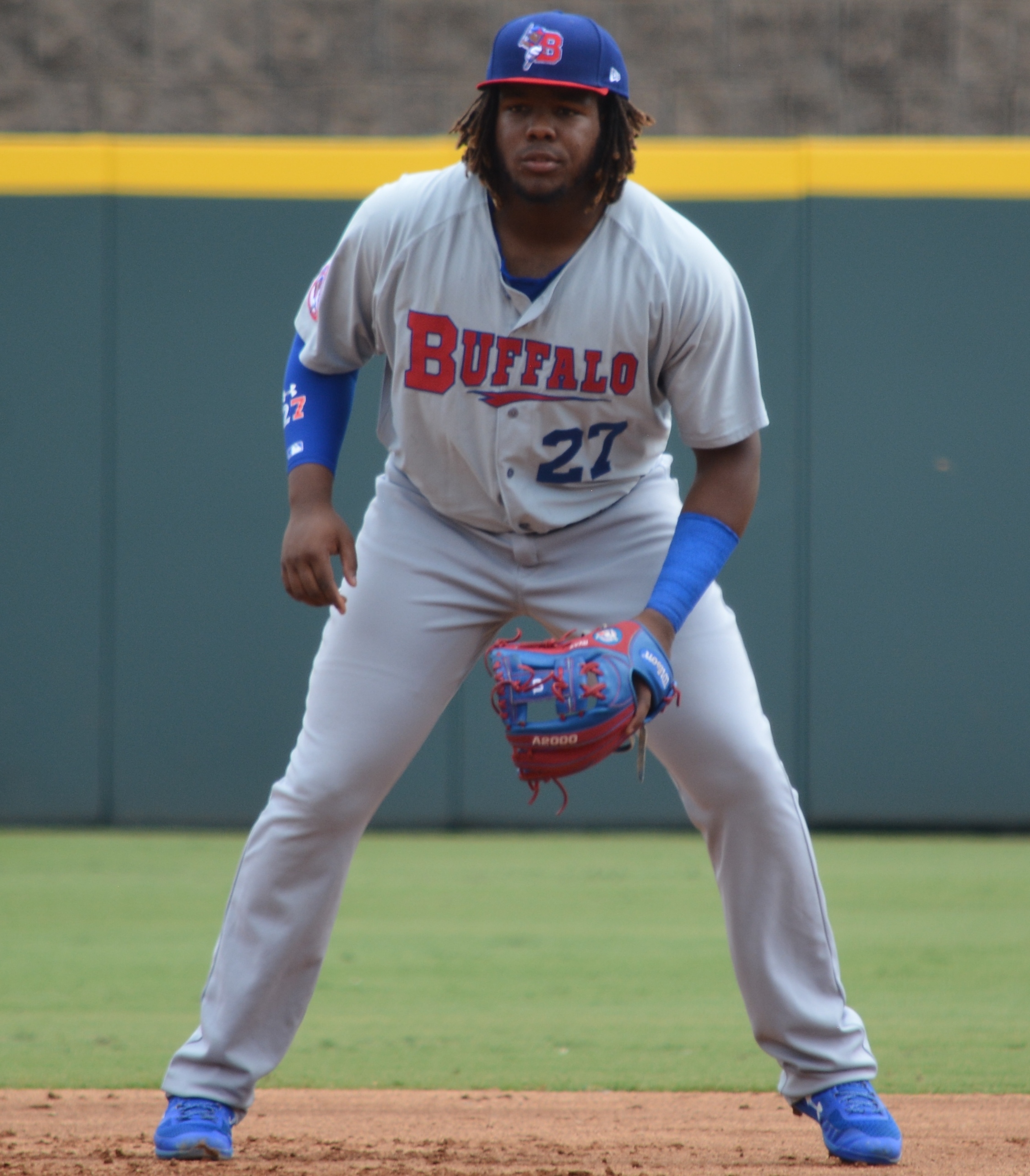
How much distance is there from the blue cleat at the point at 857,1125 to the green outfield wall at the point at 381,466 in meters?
4.01

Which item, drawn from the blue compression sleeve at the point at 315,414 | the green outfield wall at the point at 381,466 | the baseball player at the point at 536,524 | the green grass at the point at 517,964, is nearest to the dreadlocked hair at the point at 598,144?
the baseball player at the point at 536,524

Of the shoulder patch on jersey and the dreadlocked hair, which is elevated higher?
the dreadlocked hair

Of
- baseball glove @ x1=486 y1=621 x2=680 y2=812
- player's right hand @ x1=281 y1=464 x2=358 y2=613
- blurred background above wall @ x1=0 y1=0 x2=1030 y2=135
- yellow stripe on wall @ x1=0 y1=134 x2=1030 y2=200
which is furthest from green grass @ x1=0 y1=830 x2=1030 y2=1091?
blurred background above wall @ x1=0 y1=0 x2=1030 y2=135

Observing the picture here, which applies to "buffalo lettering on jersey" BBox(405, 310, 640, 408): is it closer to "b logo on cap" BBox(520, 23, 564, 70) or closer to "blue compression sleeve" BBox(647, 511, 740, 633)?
"blue compression sleeve" BBox(647, 511, 740, 633)

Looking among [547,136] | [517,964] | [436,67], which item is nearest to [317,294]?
[547,136]

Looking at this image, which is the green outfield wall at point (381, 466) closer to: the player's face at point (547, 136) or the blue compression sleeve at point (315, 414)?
the blue compression sleeve at point (315, 414)

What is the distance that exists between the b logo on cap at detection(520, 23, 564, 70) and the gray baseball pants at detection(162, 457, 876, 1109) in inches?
30.7

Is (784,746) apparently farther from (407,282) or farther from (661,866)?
(407,282)

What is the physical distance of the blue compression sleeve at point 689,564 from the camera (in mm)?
2600

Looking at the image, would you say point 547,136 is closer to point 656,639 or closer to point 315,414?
point 315,414

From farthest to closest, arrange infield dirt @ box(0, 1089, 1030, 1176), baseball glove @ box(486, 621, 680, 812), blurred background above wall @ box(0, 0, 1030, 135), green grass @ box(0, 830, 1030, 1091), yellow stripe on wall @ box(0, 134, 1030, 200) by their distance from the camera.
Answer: blurred background above wall @ box(0, 0, 1030, 135) < yellow stripe on wall @ box(0, 134, 1030, 200) < green grass @ box(0, 830, 1030, 1091) < infield dirt @ box(0, 1089, 1030, 1176) < baseball glove @ box(486, 621, 680, 812)

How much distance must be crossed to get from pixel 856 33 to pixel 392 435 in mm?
5971

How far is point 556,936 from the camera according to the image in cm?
473

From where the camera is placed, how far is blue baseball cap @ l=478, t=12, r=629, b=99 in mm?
2498
